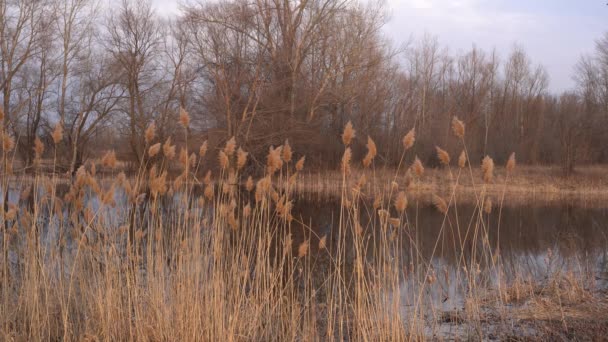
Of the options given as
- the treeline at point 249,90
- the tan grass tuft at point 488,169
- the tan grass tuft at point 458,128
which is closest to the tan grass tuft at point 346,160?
the tan grass tuft at point 458,128

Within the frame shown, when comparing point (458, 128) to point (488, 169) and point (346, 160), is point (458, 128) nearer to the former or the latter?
point (488, 169)

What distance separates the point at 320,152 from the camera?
22844 mm

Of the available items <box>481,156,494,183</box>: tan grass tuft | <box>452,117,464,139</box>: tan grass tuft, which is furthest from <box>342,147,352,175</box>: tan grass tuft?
<box>481,156,494,183</box>: tan grass tuft

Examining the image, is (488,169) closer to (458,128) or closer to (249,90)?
(458,128)

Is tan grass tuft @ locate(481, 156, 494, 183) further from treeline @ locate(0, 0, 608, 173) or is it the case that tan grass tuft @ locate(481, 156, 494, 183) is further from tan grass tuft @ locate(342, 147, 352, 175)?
treeline @ locate(0, 0, 608, 173)

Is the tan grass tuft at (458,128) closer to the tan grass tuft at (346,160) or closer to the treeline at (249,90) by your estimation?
the tan grass tuft at (346,160)

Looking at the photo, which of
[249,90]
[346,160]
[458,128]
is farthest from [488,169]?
[249,90]

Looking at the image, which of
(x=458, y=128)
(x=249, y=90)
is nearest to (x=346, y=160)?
(x=458, y=128)

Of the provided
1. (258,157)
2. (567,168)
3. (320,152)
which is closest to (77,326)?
(258,157)

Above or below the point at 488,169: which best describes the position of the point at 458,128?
above

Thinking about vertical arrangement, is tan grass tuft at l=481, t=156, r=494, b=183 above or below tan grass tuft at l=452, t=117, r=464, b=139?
below

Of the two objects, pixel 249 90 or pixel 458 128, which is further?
pixel 249 90

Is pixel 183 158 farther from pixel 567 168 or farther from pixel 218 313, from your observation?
pixel 567 168

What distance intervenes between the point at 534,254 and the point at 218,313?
757 cm
